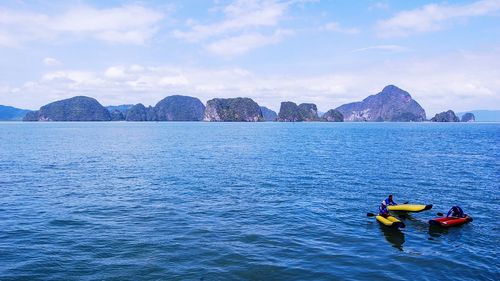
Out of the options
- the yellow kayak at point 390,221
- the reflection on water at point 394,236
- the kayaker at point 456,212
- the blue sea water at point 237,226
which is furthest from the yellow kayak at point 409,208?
the reflection on water at point 394,236

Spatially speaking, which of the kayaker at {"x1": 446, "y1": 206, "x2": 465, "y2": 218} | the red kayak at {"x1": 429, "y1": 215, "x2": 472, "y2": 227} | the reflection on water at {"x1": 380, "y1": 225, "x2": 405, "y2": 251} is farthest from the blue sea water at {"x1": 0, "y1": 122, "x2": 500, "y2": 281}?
the kayaker at {"x1": 446, "y1": 206, "x2": 465, "y2": 218}

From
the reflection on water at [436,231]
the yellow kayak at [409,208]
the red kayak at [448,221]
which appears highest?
the yellow kayak at [409,208]

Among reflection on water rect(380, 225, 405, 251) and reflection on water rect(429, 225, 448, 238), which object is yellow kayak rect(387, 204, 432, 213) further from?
reflection on water rect(380, 225, 405, 251)

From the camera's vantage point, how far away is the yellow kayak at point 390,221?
32.2 metres

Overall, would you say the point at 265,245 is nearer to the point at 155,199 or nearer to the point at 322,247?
the point at 322,247

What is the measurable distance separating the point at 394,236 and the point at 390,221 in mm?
1916

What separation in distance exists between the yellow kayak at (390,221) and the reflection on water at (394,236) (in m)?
0.39

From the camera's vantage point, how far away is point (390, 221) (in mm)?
32594

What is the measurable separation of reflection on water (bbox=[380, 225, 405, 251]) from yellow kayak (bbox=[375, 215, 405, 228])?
39cm

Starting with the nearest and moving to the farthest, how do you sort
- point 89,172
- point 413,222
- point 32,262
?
point 32,262 < point 413,222 < point 89,172

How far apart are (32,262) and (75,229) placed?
636 centimetres

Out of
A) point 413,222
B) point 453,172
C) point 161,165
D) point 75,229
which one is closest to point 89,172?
point 161,165

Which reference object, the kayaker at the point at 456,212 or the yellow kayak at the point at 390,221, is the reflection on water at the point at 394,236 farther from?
the kayaker at the point at 456,212

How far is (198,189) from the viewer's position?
1839 inches
